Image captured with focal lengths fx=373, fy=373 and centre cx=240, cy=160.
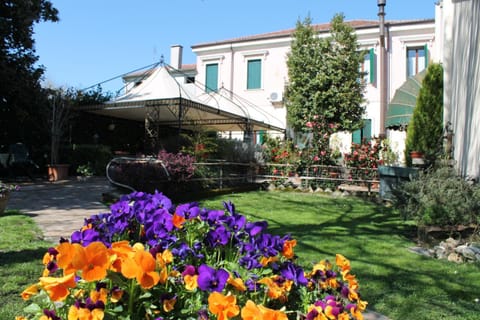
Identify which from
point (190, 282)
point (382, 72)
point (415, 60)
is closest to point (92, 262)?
point (190, 282)

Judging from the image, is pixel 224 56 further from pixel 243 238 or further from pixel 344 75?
pixel 243 238

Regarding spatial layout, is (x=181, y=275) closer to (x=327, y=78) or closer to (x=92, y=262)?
(x=92, y=262)

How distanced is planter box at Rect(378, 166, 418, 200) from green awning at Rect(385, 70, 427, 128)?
8.98 feet

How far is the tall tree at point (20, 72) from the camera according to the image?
12594 millimetres

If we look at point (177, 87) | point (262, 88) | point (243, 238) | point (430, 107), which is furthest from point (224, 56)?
point (243, 238)

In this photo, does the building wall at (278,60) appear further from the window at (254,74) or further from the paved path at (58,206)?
the paved path at (58,206)

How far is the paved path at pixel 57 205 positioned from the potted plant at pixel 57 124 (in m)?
1.86

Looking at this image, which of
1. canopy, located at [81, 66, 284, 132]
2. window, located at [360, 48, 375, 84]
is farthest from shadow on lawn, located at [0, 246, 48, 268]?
window, located at [360, 48, 375, 84]

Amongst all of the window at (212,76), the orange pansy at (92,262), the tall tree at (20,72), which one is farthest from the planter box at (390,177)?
the window at (212,76)

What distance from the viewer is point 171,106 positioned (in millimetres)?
12898

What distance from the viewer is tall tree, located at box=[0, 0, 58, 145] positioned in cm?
1259

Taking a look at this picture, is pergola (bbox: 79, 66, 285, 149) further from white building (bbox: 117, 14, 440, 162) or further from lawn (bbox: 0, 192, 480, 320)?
lawn (bbox: 0, 192, 480, 320)

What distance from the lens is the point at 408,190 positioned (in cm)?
559

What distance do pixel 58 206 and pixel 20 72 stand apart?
26.8ft
